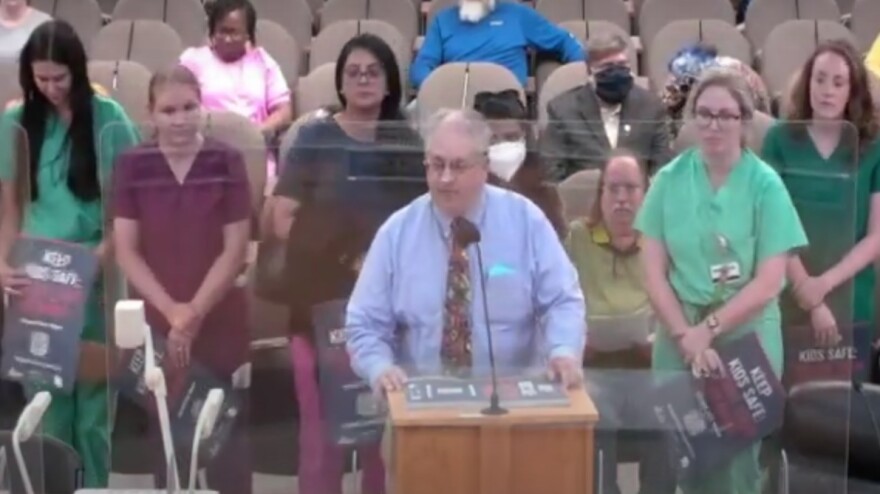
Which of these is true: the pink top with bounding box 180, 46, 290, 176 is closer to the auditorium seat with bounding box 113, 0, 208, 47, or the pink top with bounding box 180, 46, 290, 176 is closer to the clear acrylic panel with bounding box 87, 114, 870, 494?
the auditorium seat with bounding box 113, 0, 208, 47

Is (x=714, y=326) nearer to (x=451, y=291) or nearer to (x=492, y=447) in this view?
(x=451, y=291)

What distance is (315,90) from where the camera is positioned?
5707mm

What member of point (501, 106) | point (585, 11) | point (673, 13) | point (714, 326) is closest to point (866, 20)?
point (673, 13)

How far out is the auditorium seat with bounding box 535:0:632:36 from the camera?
22.4ft

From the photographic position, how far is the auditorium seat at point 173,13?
680 cm

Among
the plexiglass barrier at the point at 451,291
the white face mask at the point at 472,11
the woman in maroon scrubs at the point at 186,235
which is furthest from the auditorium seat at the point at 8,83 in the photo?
the white face mask at the point at 472,11

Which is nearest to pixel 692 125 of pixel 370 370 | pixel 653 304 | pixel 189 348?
pixel 653 304

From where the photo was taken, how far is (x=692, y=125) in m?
3.38

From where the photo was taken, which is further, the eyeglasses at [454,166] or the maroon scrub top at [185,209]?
the maroon scrub top at [185,209]

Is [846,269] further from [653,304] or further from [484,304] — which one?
[484,304]

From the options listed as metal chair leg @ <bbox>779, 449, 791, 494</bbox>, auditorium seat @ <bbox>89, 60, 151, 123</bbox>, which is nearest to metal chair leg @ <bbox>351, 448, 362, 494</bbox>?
metal chair leg @ <bbox>779, 449, 791, 494</bbox>

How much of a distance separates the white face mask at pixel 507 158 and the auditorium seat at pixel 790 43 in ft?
9.66

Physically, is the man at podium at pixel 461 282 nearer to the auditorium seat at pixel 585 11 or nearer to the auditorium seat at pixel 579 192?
the auditorium seat at pixel 579 192

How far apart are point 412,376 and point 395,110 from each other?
1.26m
